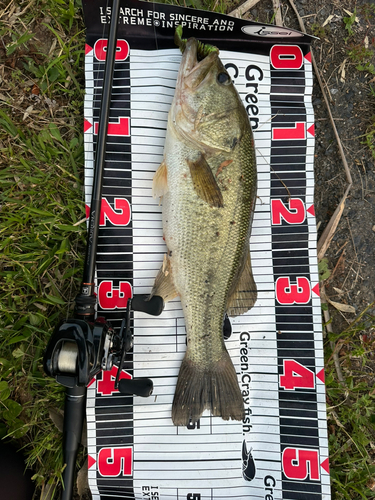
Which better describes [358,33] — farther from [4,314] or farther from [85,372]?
[4,314]

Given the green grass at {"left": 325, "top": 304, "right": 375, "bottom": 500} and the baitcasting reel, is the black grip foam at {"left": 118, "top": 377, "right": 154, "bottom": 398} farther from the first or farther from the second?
the green grass at {"left": 325, "top": 304, "right": 375, "bottom": 500}

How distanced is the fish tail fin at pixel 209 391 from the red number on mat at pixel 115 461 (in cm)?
43

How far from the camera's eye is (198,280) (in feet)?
6.36

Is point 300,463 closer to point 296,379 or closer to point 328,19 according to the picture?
point 296,379

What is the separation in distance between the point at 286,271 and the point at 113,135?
150 cm

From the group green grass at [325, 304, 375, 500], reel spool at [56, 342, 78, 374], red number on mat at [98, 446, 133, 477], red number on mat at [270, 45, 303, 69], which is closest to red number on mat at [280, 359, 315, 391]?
green grass at [325, 304, 375, 500]

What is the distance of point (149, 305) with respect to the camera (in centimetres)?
192

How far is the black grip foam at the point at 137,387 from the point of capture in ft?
6.14

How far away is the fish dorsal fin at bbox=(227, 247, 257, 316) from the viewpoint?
6.81ft

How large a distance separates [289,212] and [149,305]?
117 centimetres

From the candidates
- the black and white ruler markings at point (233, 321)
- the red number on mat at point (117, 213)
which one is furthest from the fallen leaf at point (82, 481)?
the red number on mat at point (117, 213)

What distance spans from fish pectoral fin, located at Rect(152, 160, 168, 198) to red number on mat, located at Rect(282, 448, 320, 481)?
1881mm

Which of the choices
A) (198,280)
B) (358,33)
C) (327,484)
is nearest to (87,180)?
(198,280)

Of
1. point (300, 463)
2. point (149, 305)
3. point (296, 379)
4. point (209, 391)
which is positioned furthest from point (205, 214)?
point (300, 463)
